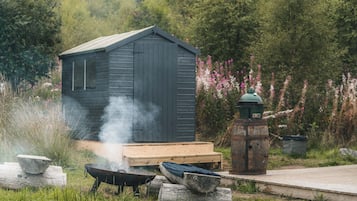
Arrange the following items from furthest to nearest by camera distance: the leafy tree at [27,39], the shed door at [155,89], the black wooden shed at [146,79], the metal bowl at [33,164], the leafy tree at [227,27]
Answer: the leafy tree at [227,27]
the leafy tree at [27,39]
the shed door at [155,89]
the black wooden shed at [146,79]
the metal bowl at [33,164]

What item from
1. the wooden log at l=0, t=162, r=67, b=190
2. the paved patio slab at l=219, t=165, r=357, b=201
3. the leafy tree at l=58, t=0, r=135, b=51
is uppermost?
the leafy tree at l=58, t=0, r=135, b=51

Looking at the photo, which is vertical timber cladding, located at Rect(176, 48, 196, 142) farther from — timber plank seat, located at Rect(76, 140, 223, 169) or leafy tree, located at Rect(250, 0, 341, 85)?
leafy tree, located at Rect(250, 0, 341, 85)

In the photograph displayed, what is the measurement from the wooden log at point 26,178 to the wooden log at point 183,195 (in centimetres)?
169

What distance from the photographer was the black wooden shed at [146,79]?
40.4 feet

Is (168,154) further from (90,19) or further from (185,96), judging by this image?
(90,19)

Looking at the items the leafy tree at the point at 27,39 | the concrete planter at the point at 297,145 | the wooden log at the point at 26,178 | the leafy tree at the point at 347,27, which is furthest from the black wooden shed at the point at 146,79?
the leafy tree at the point at 347,27

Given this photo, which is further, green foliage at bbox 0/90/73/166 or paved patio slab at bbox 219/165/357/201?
green foliage at bbox 0/90/73/166

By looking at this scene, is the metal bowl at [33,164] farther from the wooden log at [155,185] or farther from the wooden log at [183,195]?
the wooden log at [183,195]

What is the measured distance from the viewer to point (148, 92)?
1255cm

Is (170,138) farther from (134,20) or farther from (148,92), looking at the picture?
(134,20)

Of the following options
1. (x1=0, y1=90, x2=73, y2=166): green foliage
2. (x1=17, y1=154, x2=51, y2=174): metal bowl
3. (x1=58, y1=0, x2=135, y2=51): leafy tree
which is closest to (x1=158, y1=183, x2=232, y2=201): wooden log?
(x1=17, y1=154, x2=51, y2=174): metal bowl

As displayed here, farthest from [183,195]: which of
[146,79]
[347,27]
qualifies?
[347,27]

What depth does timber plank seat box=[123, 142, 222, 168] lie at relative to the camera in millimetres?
10508

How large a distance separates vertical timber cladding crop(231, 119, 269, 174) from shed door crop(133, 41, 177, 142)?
3629 mm
